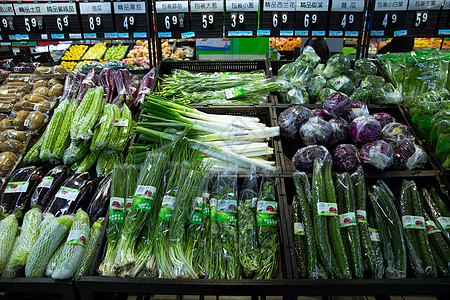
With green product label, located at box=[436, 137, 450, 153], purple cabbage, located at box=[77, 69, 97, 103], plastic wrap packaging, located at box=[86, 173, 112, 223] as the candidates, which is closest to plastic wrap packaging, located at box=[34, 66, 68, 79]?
purple cabbage, located at box=[77, 69, 97, 103]

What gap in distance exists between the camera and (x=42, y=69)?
3.16m

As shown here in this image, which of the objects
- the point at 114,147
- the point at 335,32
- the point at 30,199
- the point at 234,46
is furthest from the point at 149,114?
the point at 234,46

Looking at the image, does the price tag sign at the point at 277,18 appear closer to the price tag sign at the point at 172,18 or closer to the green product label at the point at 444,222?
the price tag sign at the point at 172,18

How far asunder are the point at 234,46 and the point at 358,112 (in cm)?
518

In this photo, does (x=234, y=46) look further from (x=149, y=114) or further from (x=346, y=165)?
(x=346, y=165)

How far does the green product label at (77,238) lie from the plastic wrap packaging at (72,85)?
64.0 inches

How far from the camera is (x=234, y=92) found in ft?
8.86

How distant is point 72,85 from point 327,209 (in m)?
2.53

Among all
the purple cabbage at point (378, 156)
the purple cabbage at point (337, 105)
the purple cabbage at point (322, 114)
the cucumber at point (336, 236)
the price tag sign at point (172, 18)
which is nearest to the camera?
the cucumber at point (336, 236)

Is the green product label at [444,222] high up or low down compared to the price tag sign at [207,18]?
down

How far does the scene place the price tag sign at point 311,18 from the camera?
3.05 meters

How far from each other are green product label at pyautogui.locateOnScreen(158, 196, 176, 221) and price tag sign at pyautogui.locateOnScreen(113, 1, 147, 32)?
2.06m

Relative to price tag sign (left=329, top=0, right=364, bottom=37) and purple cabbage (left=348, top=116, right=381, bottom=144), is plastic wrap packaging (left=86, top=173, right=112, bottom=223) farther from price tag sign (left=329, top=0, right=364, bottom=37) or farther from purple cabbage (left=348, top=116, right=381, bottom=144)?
price tag sign (left=329, top=0, right=364, bottom=37)

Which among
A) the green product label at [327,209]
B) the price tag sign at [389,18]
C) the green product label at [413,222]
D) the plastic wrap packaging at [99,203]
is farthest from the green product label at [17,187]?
the price tag sign at [389,18]
